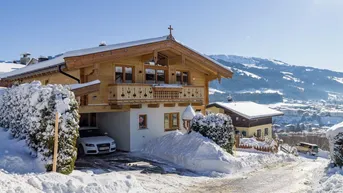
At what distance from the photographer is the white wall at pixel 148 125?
18.3 m

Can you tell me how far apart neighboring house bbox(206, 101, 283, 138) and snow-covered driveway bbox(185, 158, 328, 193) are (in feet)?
73.9

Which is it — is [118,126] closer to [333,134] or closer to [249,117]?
[333,134]

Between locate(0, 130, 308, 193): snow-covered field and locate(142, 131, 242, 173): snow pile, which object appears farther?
locate(142, 131, 242, 173): snow pile

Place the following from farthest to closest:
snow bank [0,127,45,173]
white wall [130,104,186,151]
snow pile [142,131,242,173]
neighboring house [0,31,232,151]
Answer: white wall [130,104,186,151] < neighboring house [0,31,232,151] < snow pile [142,131,242,173] < snow bank [0,127,45,173]

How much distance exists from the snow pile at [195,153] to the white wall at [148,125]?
0.79 m

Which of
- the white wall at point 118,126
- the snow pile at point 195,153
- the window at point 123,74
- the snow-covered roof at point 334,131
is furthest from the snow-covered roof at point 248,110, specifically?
the snow-covered roof at point 334,131

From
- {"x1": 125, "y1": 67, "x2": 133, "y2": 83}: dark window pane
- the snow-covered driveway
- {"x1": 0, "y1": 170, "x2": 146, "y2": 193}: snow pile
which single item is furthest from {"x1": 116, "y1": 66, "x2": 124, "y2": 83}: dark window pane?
{"x1": 0, "y1": 170, "x2": 146, "y2": 193}: snow pile

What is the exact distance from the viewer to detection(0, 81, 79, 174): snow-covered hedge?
10.0 m

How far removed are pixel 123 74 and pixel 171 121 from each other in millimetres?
4599

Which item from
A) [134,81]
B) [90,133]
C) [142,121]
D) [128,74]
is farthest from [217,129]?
[90,133]

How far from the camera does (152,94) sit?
18.8 m

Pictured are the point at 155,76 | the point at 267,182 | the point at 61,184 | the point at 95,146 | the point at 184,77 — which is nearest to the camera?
the point at 61,184

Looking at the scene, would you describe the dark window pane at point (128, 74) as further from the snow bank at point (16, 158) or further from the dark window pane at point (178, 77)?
the snow bank at point (16, 158)

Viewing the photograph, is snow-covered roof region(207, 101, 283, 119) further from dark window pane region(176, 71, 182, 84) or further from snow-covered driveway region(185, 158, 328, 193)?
snow-covered driveway region(185, 158, 328, 193)
